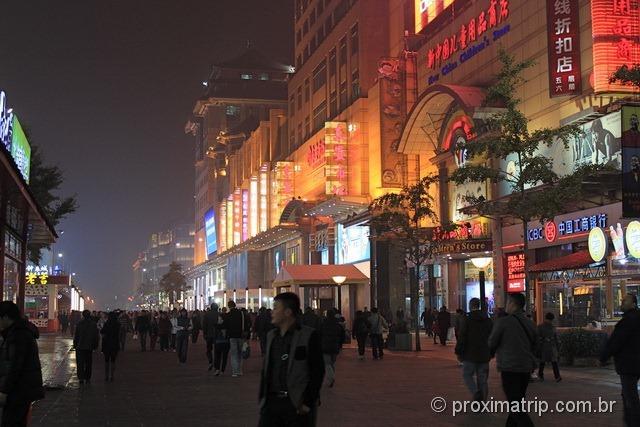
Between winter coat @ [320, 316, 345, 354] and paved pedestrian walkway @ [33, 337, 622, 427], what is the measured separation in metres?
0.78

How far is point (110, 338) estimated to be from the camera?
19.2 meters

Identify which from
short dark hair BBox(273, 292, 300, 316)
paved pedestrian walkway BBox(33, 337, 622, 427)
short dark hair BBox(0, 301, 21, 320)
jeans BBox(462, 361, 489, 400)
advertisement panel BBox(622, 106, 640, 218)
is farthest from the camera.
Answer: advertisement panel BBox(622, 106, 640, 218)

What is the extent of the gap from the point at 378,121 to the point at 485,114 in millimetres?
13764

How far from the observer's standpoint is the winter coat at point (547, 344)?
17189 millimetres

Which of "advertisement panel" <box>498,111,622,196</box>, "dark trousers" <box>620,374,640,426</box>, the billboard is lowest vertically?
"dark trousers" <box>620,374,640,426</box>

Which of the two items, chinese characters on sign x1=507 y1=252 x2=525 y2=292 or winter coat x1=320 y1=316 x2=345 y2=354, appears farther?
chinese characters on sign x1=507 y1=252 x2=525 y2=292

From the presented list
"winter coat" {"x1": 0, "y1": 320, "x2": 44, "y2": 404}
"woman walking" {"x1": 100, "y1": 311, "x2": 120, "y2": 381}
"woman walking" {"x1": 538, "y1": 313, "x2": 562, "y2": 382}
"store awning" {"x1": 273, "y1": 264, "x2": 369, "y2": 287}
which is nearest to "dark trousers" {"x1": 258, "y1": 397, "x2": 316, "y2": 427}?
"winter coat" {"x1": 0, "y1": 320, "x2": 44, "y2": 404}

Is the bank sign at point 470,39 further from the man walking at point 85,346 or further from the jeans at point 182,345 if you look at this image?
the man walking at point 85,346

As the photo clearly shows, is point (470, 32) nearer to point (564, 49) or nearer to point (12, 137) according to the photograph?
point (564, 49)

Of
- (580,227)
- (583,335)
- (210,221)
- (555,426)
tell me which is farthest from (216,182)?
(555,426)

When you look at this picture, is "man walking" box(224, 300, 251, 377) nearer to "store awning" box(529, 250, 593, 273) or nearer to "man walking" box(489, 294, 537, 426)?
"man walking" box(489, 294, 537, 426)

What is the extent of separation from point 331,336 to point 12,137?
8075mm

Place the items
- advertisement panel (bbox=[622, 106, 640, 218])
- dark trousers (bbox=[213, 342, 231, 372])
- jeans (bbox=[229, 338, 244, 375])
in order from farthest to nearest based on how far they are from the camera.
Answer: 1. dark trousers (bbox=[213, 342, 231, 372])
2. jeans (bbox=[229, 338, 244, 375])
3. advertisement panel (bbox=[622, 106, 640, 218])

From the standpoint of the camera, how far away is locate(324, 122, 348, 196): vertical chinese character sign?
49.6 meters
